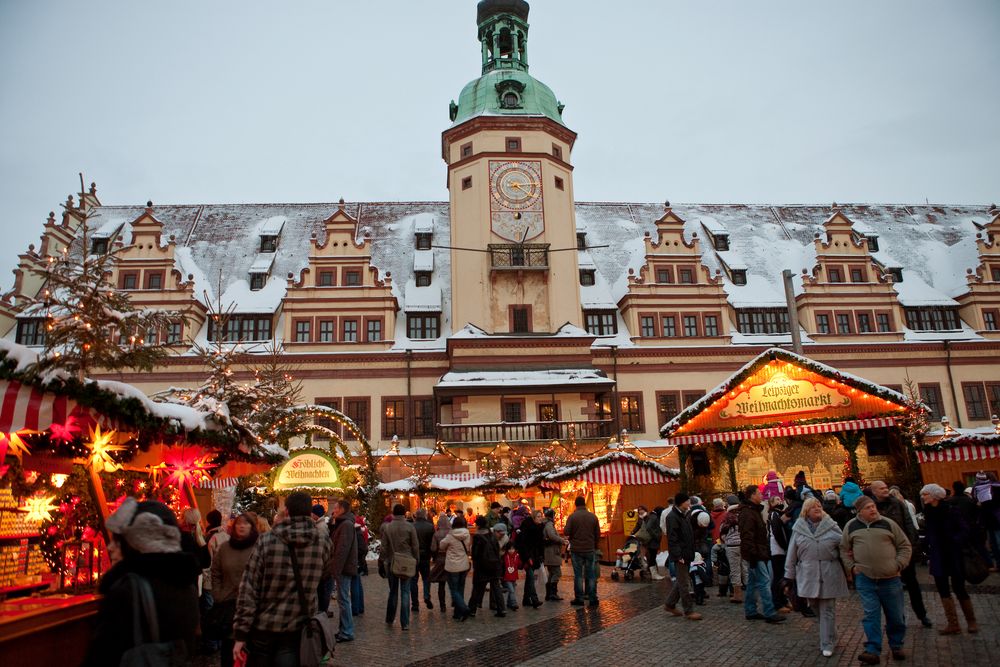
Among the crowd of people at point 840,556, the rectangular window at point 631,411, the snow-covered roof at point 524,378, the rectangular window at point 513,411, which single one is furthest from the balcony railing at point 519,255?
the crowd of people at point 840,556

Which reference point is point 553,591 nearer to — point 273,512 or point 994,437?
point 273,512

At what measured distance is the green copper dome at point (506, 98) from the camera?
37781 millimetres

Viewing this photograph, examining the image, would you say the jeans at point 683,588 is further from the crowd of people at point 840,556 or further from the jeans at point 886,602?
the jeans at point 886,602

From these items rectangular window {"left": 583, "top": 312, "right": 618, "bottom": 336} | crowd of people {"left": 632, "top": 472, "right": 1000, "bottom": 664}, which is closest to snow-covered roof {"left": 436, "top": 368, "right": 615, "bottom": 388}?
rectangular window {"left": 583, "top": 312, "right": 618, "bottom": 336}

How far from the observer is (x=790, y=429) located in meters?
18.8

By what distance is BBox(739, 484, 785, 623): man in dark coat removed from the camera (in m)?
10.5

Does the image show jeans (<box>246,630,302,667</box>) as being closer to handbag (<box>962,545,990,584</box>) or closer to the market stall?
handbag (<box>962,545,990,584</box>)

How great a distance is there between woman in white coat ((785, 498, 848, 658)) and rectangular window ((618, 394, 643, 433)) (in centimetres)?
2592

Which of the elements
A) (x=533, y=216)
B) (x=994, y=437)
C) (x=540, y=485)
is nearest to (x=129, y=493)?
(x=540, y=485)

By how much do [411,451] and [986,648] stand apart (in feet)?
86.1

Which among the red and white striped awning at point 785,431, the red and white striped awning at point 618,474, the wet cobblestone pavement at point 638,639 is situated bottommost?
the wet cobblestone pavement at point 638,639

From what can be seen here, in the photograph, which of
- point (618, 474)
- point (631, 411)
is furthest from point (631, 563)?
point (631, 411)

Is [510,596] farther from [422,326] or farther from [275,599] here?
[422,326]

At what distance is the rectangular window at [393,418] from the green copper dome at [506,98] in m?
15.4
